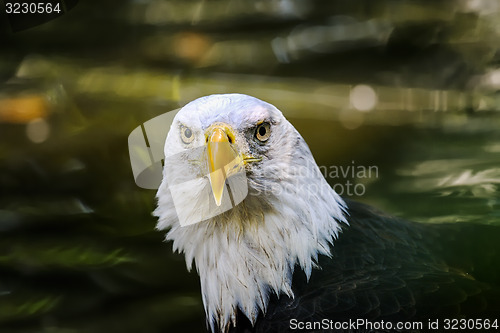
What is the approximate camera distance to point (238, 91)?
1193 mm

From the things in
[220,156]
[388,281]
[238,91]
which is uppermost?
[238,91]

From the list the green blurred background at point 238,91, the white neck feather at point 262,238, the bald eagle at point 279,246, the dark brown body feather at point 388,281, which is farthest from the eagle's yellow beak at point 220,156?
the green blurred background at point 238,91

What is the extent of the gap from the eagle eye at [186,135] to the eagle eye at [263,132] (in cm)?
13

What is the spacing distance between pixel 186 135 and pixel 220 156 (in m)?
0.12

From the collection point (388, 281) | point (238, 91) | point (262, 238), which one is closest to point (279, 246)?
point (262, 238)

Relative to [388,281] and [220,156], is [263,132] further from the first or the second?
[388,281]

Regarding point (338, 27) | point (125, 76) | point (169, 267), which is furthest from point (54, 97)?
point (338, 27)

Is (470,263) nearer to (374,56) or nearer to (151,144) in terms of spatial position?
(374,56)

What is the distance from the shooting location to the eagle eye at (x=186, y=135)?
87cm

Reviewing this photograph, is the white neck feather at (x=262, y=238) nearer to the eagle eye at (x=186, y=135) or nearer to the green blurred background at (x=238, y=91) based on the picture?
the eagle eye at (x=186, y=135)

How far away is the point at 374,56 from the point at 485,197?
1.56ft

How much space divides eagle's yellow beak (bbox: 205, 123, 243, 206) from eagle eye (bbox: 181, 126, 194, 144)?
0.18 feet

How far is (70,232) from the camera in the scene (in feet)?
4.20

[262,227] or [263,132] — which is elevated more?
[263,132]
